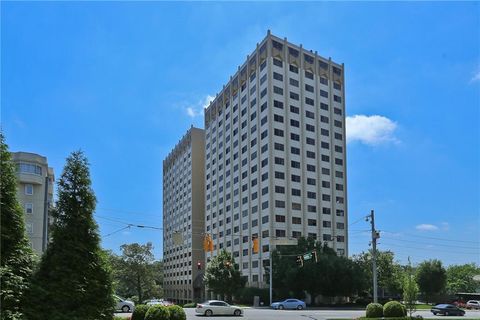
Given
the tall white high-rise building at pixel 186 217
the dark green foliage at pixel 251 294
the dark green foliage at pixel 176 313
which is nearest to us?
the dark green foliage at pixel 176 313

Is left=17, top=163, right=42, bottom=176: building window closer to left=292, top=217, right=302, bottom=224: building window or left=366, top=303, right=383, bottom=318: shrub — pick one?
left=366, top=303, right=383, bottom=318: shrub

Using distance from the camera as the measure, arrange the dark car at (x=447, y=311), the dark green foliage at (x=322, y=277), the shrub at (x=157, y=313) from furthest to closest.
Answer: the dark green foliage at (x=322, y=277) < the dark car at (x=447, y=311) < the shrub at (x=157, y=313)

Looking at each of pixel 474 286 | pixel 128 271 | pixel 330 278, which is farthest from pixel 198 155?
pixel 474 286

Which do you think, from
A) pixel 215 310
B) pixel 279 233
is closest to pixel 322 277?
pixel 279 233

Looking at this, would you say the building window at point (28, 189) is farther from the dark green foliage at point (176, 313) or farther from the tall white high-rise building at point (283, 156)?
the dark green foliage at point (176, 313)

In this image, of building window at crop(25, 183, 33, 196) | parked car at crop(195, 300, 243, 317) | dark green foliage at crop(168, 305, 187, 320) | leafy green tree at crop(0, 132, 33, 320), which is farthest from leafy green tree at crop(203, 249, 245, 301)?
leafy green tree at crop(0, 132, 33, 320)

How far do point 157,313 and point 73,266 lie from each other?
6103mm

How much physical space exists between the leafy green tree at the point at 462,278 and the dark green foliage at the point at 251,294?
257 feet

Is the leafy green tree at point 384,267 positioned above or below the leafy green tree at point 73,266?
below

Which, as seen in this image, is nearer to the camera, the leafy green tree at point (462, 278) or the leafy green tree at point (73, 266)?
the leafy green tree at point (73, 266)

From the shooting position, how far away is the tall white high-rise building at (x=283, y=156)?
92938 millimetres

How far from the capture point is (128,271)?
102250 millimetres

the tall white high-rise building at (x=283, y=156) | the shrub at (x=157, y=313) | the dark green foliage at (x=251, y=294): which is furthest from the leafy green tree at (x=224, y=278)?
the shrub at (x=157, y=313)

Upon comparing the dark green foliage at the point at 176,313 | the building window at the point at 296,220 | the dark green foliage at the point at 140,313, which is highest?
the building window at the point at 296,220
